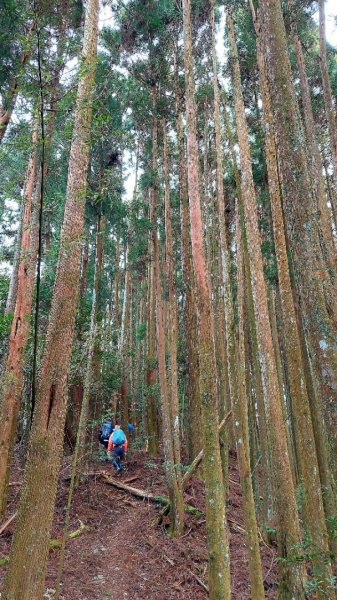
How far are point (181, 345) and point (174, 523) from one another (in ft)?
31.4

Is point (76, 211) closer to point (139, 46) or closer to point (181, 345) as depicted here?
point (139, 46)

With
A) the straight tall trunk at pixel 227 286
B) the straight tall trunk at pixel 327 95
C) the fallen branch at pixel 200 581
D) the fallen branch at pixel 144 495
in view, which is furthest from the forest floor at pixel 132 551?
the straight tall trunk at pixel 327 95

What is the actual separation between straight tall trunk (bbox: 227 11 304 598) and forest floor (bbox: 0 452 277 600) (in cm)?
295

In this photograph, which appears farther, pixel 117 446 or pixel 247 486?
pixel 117 446

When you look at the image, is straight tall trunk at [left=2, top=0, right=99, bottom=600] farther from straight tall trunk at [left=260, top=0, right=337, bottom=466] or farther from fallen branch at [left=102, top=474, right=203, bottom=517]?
fallen branch at [left=102, top=474, right=203, bottom=517]

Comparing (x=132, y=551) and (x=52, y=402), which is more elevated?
(x=52, y=402)

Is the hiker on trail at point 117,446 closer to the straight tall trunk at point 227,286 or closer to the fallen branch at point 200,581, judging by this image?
the fallen branch at point 200,581

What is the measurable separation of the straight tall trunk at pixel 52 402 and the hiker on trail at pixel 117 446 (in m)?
7.06

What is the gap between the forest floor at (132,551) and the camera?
6.08 m

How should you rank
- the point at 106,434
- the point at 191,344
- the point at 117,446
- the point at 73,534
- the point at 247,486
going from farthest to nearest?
the point at 106,434 → the point at 117,446 → the point at 191,344 → the point at 73,534 → the point at 247,486

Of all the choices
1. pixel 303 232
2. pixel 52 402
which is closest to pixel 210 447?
pixel 52 402

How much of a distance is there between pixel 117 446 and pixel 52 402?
7.41 metres

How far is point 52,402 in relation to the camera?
358 centimetres

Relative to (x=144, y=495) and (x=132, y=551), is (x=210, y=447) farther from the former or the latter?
(x=144, y=495)
